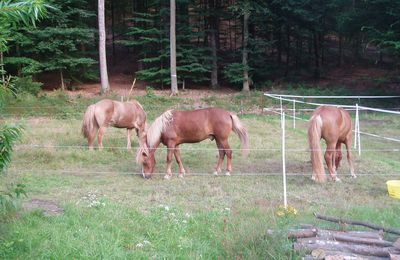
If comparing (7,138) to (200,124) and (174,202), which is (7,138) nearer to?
(174,202)

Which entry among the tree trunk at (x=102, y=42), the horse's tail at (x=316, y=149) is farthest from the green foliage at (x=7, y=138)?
the tree trunk at (x=102, y=42)

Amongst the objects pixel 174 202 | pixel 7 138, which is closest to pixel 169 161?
pixel 174 202

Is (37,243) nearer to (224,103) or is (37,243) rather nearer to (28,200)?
(28,200)

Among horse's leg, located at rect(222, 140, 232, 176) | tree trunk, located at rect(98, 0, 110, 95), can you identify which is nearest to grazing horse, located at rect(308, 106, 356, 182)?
horse's leg, located at rect(222, 140, 232, 176)

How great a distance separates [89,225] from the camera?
538 cm

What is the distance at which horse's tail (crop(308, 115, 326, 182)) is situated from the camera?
7.93 metres

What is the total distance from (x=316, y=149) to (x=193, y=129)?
8.34 ft

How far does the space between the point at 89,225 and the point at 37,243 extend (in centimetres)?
73

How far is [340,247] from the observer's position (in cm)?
418

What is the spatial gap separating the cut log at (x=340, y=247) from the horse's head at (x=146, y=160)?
189 inches

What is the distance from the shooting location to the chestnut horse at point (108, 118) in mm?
11422

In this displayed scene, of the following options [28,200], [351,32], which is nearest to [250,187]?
[28,200]

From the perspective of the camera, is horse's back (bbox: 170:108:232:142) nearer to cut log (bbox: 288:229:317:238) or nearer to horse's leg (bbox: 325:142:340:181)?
horse's leg (bbox: 325:142:340:181)

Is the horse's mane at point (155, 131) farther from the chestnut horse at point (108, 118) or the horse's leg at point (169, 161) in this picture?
the chestnut horse at point (108, 118)
